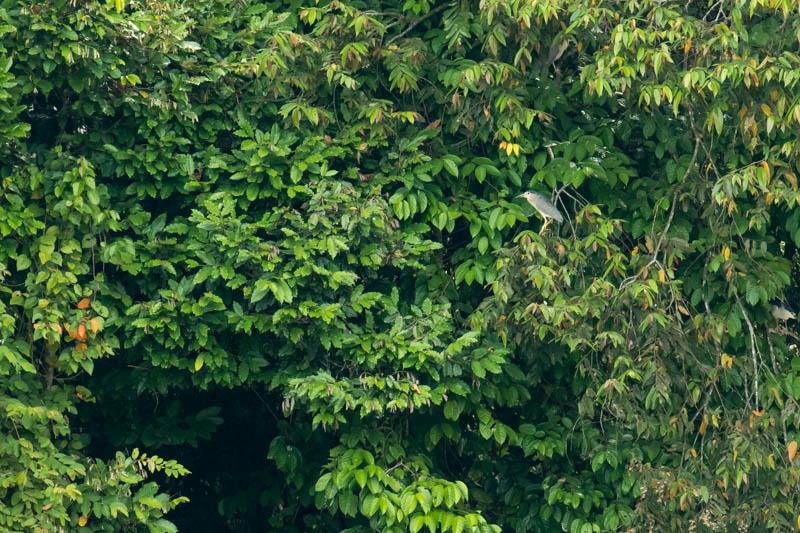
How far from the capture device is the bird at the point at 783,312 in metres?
5.57

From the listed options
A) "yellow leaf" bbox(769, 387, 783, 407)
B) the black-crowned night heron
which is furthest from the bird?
the black-crowned night heron

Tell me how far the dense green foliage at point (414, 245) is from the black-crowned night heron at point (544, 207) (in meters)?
0.09

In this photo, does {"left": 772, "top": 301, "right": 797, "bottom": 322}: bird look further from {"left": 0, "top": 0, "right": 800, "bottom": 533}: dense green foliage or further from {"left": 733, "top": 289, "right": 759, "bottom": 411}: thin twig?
{"left": 733, "top": 289, "right": 759, "bottom": 411}: thin twig

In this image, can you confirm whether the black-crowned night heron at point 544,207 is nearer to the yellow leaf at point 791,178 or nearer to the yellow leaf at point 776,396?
the yellow leaf at point 791,178

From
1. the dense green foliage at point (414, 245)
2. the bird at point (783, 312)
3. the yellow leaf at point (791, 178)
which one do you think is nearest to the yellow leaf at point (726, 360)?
the dense green foliage at point (414, 245)

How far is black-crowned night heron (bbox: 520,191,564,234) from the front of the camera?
5359 mm

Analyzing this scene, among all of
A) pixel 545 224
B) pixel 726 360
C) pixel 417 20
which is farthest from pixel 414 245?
pixel 726 360

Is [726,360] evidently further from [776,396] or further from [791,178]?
[791,178]

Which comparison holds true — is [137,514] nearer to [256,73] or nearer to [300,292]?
[300,292]

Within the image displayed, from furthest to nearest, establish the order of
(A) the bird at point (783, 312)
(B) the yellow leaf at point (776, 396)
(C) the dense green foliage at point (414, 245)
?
1. (A) the bird at point (783, 312)
2. (B) the yellow leaf at point (776, 396)
3. (C) the dense green foliage at point (414, 245)

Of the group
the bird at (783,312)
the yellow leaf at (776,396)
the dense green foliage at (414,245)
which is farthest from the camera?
the bird at (783,312)

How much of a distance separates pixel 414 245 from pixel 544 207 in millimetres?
666

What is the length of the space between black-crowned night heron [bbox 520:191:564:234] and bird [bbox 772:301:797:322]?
1.24 metres

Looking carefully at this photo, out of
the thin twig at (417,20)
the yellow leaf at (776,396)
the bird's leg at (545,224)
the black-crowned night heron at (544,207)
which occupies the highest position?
the thin twig at (417,20)
